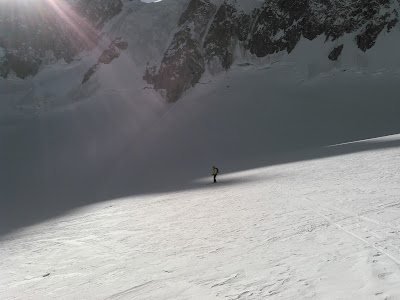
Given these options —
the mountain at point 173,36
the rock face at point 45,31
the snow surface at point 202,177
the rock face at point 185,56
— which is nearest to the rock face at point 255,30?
the rock face at point 185,56

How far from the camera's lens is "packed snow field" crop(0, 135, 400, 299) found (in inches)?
179

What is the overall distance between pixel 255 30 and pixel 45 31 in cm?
4410

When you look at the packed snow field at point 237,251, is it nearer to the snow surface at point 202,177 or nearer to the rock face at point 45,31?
the snow surface at point 202,177

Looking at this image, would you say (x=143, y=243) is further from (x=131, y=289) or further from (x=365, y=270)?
(x=365, y=270)

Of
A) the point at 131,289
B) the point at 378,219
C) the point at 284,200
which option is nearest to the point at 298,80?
the point at 284,200

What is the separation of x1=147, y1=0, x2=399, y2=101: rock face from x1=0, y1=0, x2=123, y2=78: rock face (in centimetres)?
1955

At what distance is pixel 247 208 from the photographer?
10.3m

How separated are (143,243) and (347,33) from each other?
2022 inches

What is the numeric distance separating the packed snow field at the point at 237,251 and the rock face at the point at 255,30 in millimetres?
43602

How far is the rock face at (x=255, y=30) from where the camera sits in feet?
159

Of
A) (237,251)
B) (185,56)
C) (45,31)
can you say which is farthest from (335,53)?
(45,31)

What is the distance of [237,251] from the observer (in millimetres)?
6348

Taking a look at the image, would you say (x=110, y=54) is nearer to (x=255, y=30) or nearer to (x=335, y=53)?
(x=255, y=30)

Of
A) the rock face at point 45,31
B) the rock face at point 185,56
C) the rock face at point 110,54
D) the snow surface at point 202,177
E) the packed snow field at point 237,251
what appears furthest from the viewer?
the rock face at point 45,31
